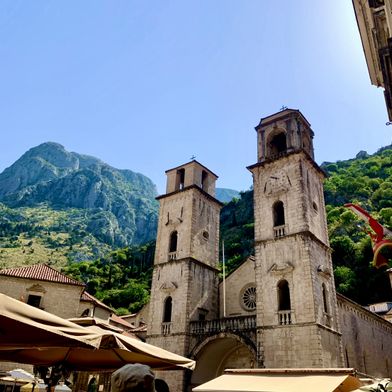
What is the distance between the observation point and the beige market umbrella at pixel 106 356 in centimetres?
590

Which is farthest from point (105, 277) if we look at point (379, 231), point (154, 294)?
point (379, 231)

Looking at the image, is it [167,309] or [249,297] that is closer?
[167,309]

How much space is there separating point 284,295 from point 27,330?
18.2 m

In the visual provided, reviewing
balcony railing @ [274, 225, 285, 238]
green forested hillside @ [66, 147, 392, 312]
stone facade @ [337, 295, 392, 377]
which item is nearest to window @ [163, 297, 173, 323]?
balcony railing @ [274, 225, 285, 238]

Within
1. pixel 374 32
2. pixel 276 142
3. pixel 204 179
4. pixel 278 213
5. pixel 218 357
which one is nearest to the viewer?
pixel 374 32

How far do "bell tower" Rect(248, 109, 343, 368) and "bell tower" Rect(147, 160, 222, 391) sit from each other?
499 cm

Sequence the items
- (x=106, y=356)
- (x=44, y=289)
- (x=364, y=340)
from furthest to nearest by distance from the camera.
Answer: (x=44, y=289) → (x=364, y=340) → (x=106, y=356)

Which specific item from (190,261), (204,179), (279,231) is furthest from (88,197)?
(279,231)

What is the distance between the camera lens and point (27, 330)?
418cm

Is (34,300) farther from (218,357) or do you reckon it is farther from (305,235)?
(305,235)

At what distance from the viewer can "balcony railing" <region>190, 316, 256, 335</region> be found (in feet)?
68.3

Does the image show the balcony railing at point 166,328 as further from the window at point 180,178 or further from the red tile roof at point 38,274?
the window at point 180,178

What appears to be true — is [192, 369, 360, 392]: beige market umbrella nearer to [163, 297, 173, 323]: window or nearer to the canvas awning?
the canvas awning

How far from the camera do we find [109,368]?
23.8 feet
